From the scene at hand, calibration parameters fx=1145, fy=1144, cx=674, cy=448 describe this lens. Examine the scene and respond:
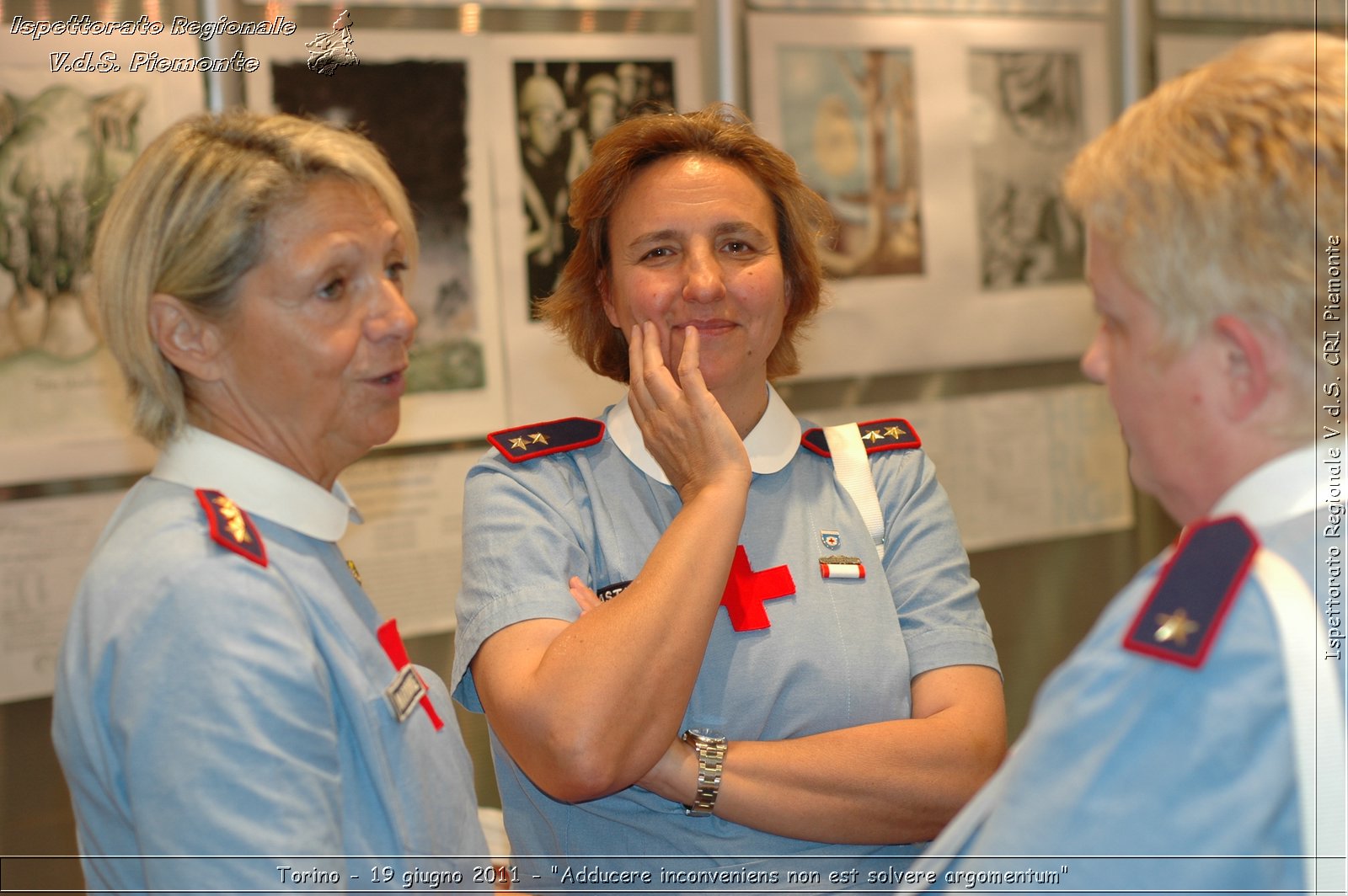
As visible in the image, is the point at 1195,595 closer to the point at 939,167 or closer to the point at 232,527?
the point at 232,527

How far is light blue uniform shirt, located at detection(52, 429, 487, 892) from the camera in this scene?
117cm

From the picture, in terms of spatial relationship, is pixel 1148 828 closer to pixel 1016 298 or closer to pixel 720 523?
pixel 720 523

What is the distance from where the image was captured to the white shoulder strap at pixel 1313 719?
92 cm

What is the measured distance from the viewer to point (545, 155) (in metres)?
2.90

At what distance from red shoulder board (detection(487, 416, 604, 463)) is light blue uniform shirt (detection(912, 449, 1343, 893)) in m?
1.10

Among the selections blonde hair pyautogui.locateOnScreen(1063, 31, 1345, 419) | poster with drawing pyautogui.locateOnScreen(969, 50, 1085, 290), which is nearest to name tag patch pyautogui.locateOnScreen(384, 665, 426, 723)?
blonde hair pyautogui.locateOnScreen(1063, 31, 1345, 419)

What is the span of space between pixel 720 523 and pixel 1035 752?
78 centimetres

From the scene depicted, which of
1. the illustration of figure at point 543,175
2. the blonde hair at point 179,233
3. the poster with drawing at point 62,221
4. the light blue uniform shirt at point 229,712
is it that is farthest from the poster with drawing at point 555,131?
the light blue uniform shirt at point 229,712

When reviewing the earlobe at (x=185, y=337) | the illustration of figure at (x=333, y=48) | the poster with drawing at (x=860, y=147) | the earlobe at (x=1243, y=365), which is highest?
the illustration of figure at (x=333, y=48)

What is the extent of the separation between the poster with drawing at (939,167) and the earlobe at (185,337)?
78.7 inches

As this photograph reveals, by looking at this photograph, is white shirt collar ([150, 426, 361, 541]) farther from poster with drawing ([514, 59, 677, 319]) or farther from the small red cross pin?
poster with drawing ([514, 59, 677, 319])

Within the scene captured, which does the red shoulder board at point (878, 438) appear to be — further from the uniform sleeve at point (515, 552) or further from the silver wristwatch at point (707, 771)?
the silver wristwatch at point (707, 771)

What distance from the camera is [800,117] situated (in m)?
3.18

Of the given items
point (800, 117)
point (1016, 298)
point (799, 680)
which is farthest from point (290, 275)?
point (1016, 298)
